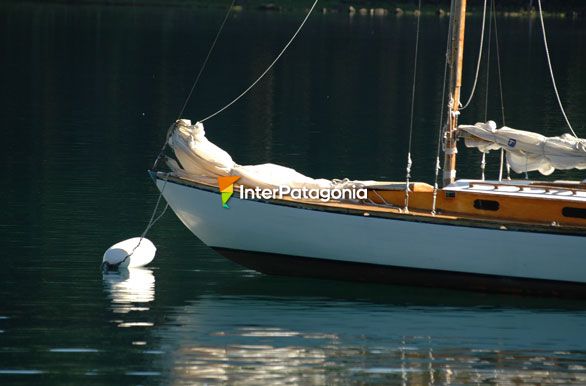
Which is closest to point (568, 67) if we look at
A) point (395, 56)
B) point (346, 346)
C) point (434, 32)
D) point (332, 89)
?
point (395, 56)

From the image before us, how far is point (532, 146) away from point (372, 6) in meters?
121

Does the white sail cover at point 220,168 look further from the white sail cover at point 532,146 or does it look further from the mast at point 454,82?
the white sail cover at point 532,146

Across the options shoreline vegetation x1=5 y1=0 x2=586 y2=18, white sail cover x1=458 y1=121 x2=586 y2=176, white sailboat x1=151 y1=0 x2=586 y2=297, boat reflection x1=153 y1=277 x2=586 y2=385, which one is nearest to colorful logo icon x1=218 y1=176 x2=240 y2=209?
white sailboat x1=151 y1=0 x2=586 y2=297

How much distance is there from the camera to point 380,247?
966 inches

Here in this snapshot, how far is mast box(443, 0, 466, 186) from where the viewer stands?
2511 cm

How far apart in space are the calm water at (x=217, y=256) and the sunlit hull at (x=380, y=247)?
1.30 feet

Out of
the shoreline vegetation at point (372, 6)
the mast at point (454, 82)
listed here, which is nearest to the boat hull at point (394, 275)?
the mast at point (454, 82)

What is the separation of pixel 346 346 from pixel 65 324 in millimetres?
4937

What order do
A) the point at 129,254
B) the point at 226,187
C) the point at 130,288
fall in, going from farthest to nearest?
the point at 129,254 < the point at 130,288 < the point at 226,187

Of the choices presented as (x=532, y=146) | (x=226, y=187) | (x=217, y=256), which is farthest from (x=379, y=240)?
(x=217, y=256)

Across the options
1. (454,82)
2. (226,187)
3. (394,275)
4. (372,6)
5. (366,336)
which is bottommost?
(366,336)

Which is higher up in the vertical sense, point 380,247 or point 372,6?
point 372,6

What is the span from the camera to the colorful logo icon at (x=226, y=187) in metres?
25.0

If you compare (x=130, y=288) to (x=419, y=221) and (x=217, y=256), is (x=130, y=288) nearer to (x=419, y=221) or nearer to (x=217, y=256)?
(x=217, y=256)
